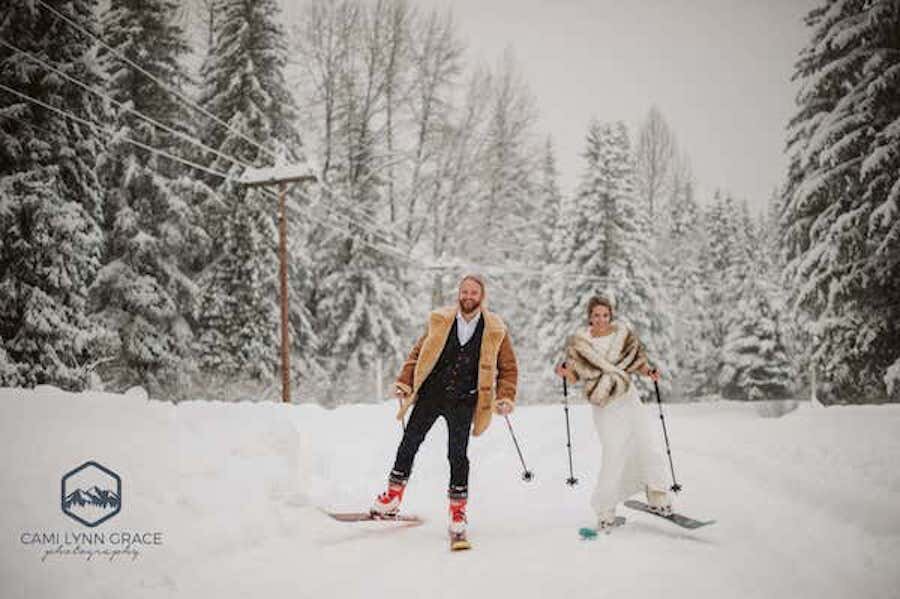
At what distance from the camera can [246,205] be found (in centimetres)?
1884

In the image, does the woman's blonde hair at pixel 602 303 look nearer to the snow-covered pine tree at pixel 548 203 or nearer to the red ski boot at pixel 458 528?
the red ski boot at pixel 458 528

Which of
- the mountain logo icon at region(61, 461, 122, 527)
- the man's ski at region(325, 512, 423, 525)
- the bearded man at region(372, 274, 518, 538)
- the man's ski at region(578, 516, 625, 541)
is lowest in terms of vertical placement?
the man's ski at region(578, 516, 625, 541)

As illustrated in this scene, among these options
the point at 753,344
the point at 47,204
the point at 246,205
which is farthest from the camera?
the point at 753,344

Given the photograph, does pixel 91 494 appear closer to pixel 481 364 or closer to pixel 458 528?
pixel 458 528

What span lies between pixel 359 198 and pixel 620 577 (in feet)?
70.4

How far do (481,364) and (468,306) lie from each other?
0.52 metres

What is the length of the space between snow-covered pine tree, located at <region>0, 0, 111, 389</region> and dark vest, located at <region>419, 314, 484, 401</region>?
35.9 ft

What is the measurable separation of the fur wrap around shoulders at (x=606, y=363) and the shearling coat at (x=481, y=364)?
0.65 meters

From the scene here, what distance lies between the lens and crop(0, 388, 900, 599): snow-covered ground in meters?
3.41

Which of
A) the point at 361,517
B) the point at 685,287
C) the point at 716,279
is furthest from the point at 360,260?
the point at 716,279

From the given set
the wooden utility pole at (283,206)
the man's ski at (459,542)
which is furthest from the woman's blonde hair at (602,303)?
the wooden utility pole at (283,206)

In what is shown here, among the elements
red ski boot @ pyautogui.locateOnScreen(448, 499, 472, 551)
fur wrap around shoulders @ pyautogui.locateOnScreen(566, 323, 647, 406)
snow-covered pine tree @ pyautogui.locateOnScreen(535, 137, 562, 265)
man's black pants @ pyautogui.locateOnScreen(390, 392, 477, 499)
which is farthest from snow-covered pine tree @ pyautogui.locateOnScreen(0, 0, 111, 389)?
snow-covered pine tree @ pyautogui.locateOnScreen(535, 137, 562, 265)

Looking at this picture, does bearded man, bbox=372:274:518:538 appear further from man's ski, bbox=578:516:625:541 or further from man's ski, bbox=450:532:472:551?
man's ski, bbox=578:516:625:541

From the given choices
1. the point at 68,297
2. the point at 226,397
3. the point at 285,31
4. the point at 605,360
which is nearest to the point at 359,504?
the point at 605,360
